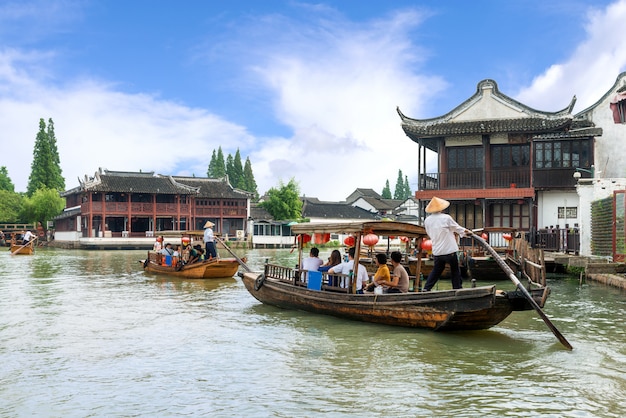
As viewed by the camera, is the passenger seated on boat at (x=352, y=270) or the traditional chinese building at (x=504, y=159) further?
the traditional chinese building at (x=504, y=159)

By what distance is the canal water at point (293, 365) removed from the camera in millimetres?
5719

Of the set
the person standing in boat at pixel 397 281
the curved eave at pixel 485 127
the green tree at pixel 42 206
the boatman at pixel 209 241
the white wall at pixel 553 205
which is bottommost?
the person standing in boat at pixel 397 281

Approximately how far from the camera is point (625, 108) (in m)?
14.9

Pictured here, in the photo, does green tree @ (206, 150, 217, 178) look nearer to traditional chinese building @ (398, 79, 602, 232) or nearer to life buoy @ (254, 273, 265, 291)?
traditional chinese building @ (398, 79, 602, 232)

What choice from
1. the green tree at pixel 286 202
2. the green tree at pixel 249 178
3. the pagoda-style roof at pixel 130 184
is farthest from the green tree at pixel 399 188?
the pagoda-style roof at pixel 130 184

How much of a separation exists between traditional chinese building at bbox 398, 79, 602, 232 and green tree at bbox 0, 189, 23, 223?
132 ft

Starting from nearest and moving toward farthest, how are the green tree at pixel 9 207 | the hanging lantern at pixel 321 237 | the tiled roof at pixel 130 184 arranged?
the hanging lantern at pixel 321 237 → the tiled roof at pixel 130 184 → the green tree at pixel 9 207

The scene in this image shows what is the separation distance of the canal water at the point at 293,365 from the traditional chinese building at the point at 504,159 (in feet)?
37.2

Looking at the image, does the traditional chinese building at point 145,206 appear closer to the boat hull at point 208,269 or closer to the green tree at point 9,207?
the green tree at point 9,207

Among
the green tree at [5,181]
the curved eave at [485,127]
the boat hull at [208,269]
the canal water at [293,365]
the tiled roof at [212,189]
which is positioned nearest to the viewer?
the canal water at [293,365]

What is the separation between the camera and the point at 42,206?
4822 cm

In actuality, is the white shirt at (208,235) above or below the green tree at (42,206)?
below

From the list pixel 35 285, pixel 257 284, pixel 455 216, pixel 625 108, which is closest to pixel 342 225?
pixel 257 284

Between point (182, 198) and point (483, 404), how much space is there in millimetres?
41678
